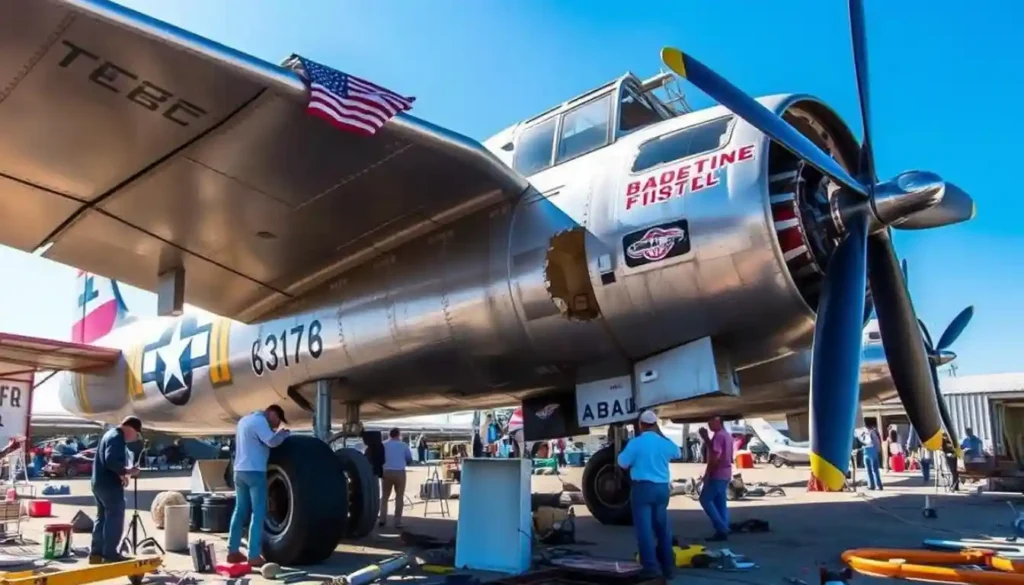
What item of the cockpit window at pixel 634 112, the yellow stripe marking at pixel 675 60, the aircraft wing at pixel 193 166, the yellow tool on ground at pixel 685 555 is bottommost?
the yellow tool on ground at pixel 685 555

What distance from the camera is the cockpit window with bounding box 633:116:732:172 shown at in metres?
7.34

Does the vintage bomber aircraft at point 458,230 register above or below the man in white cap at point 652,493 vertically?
above

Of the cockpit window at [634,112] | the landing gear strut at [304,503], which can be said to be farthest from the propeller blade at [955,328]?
the landing gear strut at [304,503]

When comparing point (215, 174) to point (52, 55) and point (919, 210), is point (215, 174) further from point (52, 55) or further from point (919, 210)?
point (919, 210)

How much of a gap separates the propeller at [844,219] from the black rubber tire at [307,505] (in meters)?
4.68

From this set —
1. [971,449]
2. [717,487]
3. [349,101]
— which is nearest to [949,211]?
[717,487]

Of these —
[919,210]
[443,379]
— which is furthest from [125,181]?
[919,210]

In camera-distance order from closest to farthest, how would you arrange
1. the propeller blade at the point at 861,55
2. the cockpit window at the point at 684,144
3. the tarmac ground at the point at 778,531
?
the cockpit window at the point at 684,144
the tarmac ground at the point at 778,531
the propeller blade at the point at 861,55

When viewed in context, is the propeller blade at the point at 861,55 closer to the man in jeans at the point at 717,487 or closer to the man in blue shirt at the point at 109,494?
the man in jeans at the point at 717,487

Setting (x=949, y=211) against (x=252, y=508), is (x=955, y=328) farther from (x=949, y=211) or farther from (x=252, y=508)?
(x=252, y=508)

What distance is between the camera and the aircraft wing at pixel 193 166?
19.5ft

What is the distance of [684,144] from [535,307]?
214 cm

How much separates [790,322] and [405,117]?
157 inches

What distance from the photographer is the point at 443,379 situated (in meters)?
9.69
